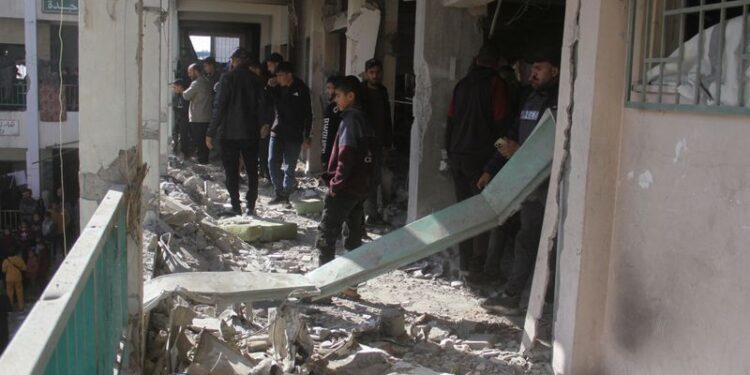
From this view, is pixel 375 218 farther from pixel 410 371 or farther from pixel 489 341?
pixel 410 371

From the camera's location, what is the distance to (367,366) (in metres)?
4.26

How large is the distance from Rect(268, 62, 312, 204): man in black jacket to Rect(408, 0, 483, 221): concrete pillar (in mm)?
2414

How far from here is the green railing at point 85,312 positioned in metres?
1.70

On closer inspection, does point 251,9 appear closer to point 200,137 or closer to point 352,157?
point 200,137

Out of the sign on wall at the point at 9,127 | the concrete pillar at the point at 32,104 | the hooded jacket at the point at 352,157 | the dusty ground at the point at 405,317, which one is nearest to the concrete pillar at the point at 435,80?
the dusty ground at the point at 405,317

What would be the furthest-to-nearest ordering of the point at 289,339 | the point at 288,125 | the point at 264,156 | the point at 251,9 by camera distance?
the point at 251,9 → the point at 264,156 → the point at 288,125 → the point at 289,339

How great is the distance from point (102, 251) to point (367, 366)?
1824 mm

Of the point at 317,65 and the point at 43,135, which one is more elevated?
the point at 317,65

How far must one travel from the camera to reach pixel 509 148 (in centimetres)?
552

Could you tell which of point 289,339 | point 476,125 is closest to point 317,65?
point 476,125

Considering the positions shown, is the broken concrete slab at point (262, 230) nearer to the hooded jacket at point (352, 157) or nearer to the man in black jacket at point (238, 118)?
the man in black jacket at point (238, 118)

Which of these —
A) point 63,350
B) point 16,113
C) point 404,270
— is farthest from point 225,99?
point 16,113

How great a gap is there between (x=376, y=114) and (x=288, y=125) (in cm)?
163

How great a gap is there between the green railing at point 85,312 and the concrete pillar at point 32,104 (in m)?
18.4
